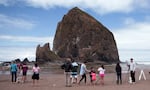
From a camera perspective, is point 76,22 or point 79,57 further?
point 76,22

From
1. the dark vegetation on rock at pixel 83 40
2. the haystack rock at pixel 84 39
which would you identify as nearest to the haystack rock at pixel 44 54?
the dark vegetation on rock at pixel 83 40

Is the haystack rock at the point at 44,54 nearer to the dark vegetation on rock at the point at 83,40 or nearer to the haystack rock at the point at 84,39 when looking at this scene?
the dark vegetation on rock at the point at 83,40

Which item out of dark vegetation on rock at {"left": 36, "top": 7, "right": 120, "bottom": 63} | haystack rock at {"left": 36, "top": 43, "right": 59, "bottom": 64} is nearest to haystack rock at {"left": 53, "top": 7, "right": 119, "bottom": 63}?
dark vegetation on rock at {"left": 36, "top": 7, "right": 120, "bottom": 63}

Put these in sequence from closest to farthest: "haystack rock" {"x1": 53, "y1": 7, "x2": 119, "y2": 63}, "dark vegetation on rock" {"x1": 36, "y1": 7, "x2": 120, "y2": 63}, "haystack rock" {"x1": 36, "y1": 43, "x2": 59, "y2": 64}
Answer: "haystack rock" {"x1": 36, "y1": 43, "x2": 59, "y2": 64} < "dark vegetation on rock" {"x1": 36, "y1": 7, "x2": 120, "y2": 63} < "haystack rock" {"x1": 53, "y1": 7, "x2": 119, "y2": 63}

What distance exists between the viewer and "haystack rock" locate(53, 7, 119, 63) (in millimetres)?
107562

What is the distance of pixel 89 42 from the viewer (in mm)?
110062

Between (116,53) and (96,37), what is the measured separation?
7992mm

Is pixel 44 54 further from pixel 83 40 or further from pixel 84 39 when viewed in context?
pixel 84 39

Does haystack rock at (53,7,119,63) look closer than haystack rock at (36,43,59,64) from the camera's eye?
No

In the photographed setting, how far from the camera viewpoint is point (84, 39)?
111812 millimetres

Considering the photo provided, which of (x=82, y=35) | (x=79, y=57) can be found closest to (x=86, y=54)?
(x=79, y=57)

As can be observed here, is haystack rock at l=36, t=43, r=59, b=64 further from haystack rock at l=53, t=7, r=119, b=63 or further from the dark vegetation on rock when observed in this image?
haystack rock at l=53, t=7, r=119, b=63

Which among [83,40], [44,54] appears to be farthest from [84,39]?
[44,54]

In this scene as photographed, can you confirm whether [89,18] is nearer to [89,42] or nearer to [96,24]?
[96,24]
